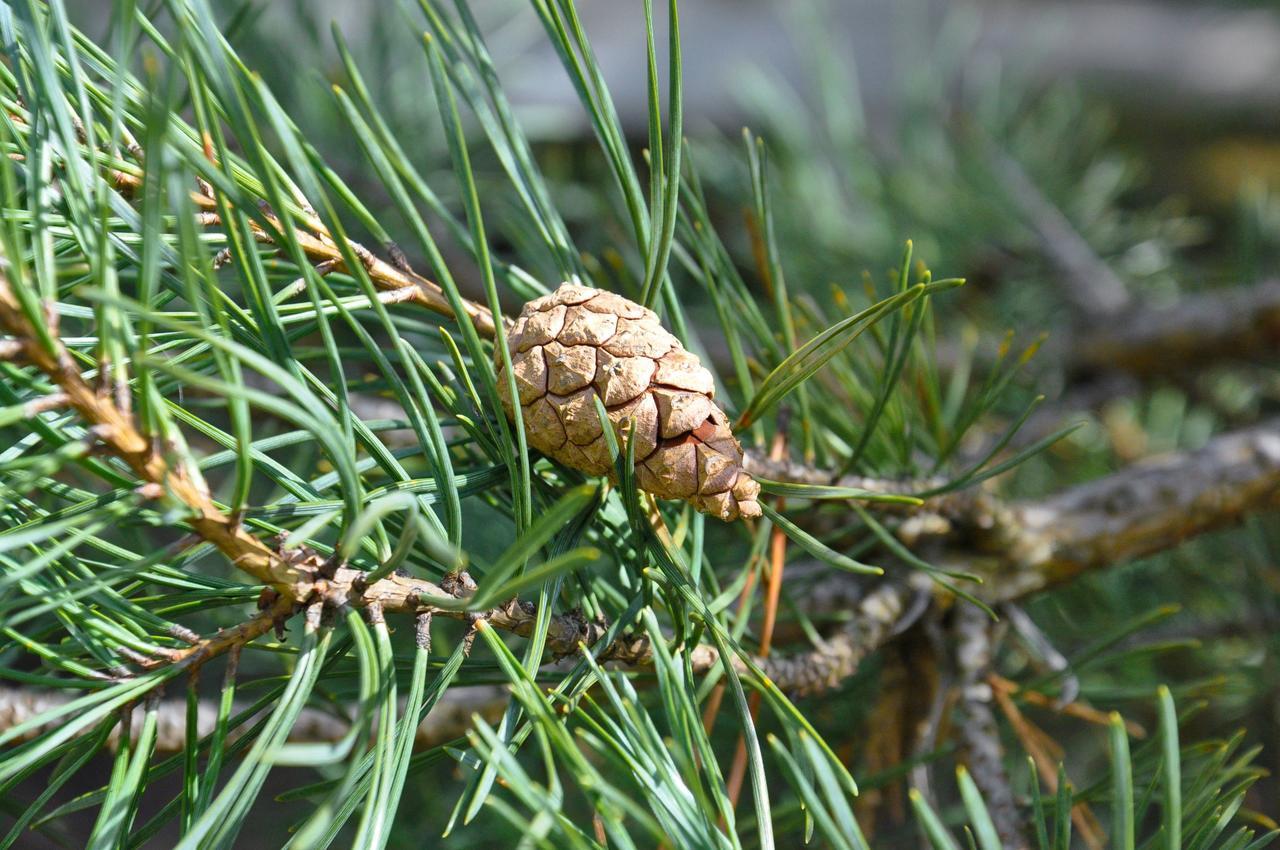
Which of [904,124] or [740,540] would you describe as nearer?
[740,540]

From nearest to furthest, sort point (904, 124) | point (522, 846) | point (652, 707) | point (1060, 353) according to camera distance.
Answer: point (522, 846)
point (652, 707)
point (1060, 353)
point (904, 124)

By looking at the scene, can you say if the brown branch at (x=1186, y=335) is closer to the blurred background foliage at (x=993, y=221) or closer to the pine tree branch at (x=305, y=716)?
the blurred background foliage at (x=993, y=221)

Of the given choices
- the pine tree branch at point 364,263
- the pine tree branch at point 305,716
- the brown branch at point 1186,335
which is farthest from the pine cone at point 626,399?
the brown branch at point 1186,335

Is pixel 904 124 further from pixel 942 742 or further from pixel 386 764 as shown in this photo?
pixel 386 764

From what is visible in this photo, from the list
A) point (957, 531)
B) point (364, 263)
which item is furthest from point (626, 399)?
point (957, 531)

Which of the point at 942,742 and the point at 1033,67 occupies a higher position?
the point at 1033,67

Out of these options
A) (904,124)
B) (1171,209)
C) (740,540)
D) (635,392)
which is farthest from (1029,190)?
(635,392)

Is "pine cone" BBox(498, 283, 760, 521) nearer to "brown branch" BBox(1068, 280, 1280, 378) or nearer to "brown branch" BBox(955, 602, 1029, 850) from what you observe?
"brown branch" BBox(955, 602, 1029, 850)

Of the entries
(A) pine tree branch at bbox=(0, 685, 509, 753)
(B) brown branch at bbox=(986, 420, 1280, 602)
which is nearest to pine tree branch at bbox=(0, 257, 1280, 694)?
(B) brown branch at bbox=(986, 420, 1280, 602)
